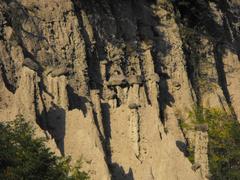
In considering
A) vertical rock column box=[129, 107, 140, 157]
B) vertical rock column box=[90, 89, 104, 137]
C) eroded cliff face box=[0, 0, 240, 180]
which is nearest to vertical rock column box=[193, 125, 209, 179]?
eroded cliff face box=[0, 0, 240, 180]

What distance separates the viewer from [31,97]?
73.7ft

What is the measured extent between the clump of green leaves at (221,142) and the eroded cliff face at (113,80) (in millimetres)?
869

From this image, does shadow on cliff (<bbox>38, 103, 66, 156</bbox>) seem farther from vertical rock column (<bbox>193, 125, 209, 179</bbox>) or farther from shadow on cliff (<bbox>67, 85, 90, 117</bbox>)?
vertical rock column (<bbox>193, 125, 209, 179</bbox>)

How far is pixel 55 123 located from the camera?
23.4 meters

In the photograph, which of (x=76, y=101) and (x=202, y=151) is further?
(x=202, y=151)

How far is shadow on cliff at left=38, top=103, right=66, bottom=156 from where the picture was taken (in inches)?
897

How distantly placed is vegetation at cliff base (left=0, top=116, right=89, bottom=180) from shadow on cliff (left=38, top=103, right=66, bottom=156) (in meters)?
2.51

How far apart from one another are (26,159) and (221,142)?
16593 mm

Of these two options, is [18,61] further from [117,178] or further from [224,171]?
[224,171]

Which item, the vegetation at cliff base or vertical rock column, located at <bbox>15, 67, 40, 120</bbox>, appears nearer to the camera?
the vegetation at cliff base

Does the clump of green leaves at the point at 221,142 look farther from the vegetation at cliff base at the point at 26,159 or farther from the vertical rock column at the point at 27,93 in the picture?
the vegetation at cliff base at the point at 26,159

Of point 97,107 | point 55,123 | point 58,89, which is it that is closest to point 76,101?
point 97,107

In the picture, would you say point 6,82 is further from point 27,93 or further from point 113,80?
point 113,80

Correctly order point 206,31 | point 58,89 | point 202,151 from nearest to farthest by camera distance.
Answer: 1. point 58,89
2. point 202,151
3. point 206,31
